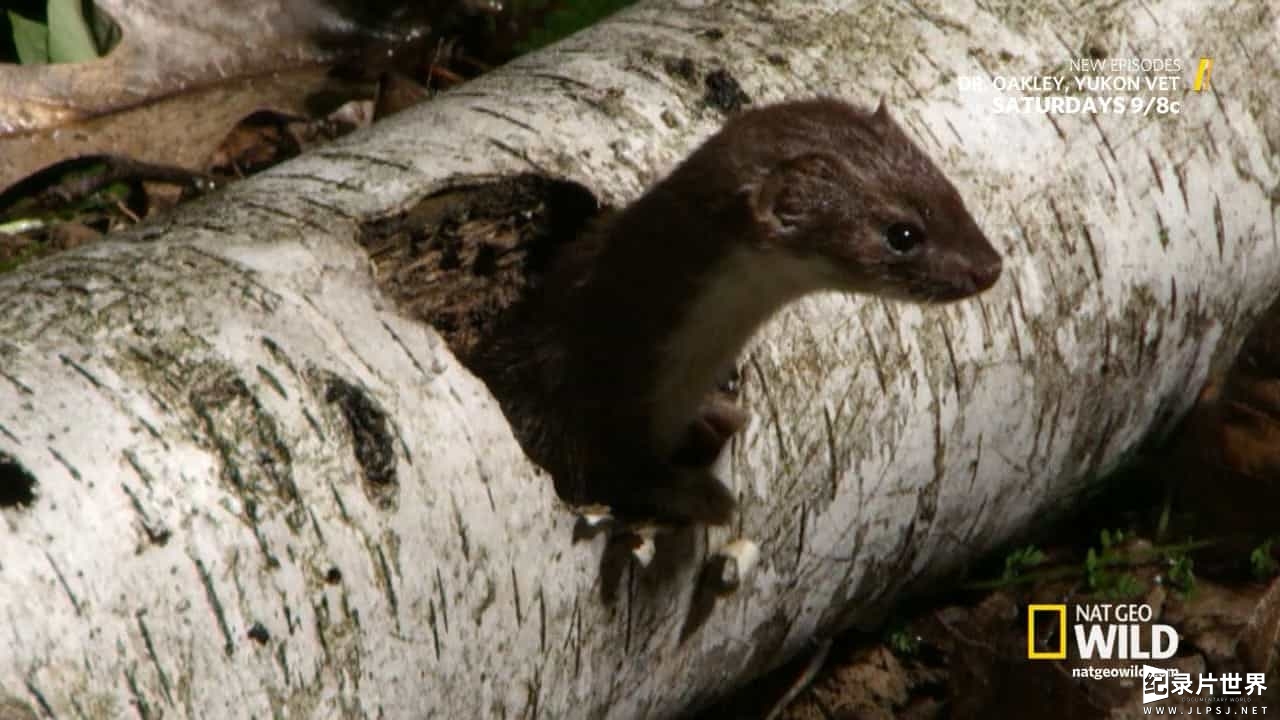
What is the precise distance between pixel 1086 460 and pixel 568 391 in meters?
1.55

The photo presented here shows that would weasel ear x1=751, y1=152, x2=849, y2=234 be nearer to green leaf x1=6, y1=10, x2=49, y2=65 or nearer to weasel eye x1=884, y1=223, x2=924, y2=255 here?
weasel eye x1=884, y1=223, x2=924, y2=255

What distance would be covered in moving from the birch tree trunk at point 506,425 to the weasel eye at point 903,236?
0.24 meters

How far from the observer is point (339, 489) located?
255 cm

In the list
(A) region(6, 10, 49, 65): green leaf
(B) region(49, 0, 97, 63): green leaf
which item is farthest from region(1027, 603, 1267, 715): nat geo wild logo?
(A) region(6, 10, 49, 65): green leaf

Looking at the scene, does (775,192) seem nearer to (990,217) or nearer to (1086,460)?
(990,217)

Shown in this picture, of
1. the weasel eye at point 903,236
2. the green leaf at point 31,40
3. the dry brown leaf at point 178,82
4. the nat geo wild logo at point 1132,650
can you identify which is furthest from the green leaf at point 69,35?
the nat geo wild logo at point 1132,650

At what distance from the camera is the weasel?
3141mm

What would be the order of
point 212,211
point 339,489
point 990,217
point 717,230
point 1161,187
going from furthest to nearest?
point 1161,187 < point 990,217 < point 717,230 < point 212,211 < point 339,489

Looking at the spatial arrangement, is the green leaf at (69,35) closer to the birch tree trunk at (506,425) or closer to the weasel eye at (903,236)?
the birch tree trunk at (506,425)

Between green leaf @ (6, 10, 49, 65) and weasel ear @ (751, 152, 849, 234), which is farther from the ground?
green leaf @ (6, 10, 49, 65)

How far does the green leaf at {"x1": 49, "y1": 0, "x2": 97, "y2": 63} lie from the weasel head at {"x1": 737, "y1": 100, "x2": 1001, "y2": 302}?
2860mm

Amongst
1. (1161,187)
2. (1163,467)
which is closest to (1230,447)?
(1163,467)

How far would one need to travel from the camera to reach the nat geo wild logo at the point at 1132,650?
408 cm

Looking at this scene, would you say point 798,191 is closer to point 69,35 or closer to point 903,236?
point 903,236
